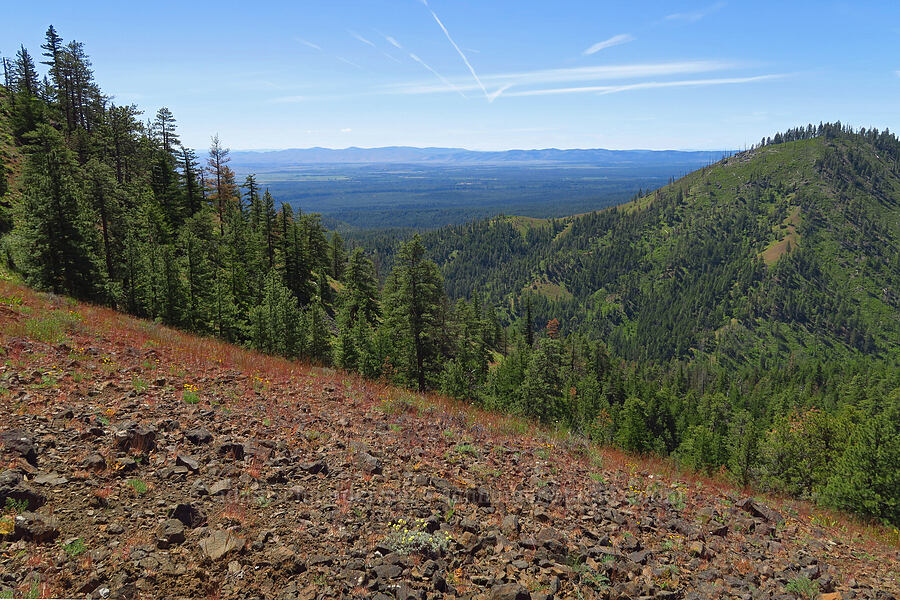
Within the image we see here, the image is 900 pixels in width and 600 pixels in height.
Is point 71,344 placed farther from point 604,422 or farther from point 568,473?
point 604,422

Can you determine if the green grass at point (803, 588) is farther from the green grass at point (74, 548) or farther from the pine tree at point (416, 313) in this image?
the pine tree at point (416, 313)

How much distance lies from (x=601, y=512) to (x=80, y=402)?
11.5 m

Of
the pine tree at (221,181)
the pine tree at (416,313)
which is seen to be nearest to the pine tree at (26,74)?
the pine tree at (221,181)

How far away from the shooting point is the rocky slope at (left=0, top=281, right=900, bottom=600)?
5703 mm

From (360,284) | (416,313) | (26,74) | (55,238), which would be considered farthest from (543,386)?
(26,74)

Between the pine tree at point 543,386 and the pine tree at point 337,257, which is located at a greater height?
the pine tree at point 337,257

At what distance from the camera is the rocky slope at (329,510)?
18.7ft

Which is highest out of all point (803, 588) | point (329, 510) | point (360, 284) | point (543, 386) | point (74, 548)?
point (74, 548)

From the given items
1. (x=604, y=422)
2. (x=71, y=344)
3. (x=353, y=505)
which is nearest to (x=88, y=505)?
(x=353, y=505)

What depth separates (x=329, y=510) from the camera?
24.3ft

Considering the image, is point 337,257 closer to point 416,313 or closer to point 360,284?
point 360,284

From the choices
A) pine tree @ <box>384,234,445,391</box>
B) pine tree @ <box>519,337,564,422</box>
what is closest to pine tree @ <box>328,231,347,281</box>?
pine tree @ <box>519,337,564,422</box>

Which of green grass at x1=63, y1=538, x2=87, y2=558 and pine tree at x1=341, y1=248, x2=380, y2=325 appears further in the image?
pine tree at x1=341, y1=248, x2=380, y2=325

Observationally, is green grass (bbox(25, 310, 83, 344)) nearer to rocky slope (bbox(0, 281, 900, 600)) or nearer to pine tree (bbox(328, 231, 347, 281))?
rocky slope (bbox(0, 281, 900, 600))
